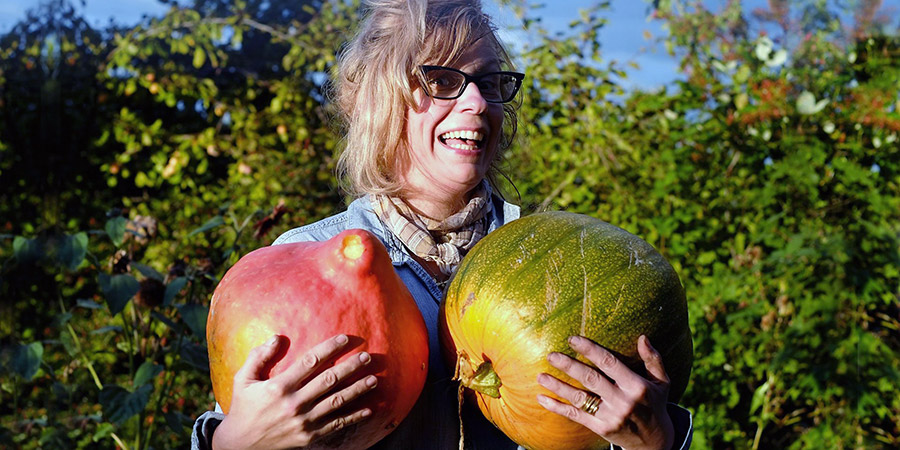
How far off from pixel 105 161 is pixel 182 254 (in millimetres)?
1205

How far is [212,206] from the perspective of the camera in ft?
17.6

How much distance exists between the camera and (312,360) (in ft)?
4.44

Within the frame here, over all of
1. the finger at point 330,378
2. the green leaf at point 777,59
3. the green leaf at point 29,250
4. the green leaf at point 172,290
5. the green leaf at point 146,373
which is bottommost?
the green leaf at point 777,59

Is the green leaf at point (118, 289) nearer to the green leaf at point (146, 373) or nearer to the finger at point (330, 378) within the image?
the green leaf at point (146, 373)

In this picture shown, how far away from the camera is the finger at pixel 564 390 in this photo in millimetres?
1442

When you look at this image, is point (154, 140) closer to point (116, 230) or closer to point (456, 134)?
point (116, 230)

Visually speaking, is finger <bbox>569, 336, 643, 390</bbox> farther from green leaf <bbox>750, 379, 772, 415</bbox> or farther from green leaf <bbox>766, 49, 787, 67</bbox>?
green leaf <bbox>766, 49, 787, 67</bbox>

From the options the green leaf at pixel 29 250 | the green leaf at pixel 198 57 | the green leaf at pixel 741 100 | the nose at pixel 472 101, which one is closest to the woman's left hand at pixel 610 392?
the nose at pixel 472 101

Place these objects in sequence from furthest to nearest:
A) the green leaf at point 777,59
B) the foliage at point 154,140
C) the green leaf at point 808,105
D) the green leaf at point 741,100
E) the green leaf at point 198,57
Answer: the green leaf at point 198,57 < the foliage at point 154,140 < the green leaf at point 777,59 < the green leaf at point 741,100 < the green leaf at point 808,105

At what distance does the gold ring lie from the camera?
1.47 metres

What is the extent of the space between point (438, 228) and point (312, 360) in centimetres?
83

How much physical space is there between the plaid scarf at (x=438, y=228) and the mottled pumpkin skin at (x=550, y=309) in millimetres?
386

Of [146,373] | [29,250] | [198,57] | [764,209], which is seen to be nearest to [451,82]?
[146,373]

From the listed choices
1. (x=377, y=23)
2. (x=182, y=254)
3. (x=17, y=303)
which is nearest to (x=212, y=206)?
(x=182, y=254)
